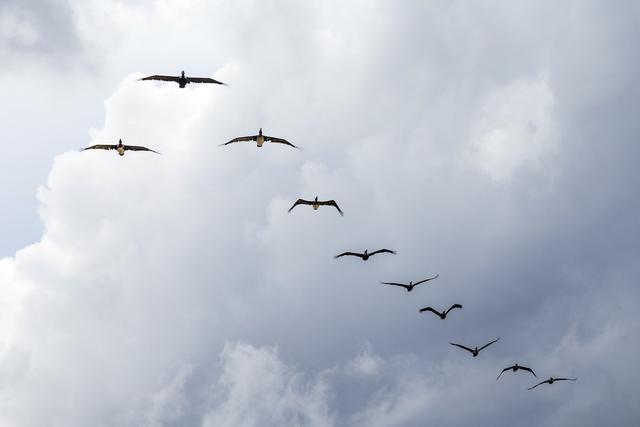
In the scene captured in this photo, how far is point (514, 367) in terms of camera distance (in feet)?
452

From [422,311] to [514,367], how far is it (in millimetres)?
27979

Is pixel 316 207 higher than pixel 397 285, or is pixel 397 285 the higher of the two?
pixel 316 207

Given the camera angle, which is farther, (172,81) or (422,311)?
(422,311)

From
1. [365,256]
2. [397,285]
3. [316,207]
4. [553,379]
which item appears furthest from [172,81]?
[553,379]

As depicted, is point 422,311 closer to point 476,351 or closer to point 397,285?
point 397,285

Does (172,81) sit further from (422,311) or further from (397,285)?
(422,311)

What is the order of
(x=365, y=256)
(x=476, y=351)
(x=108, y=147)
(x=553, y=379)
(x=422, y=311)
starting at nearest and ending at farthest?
1. (x=108, y=147)
2. (x=365, y=256)
3. (x=422, y=311)
4. (x=476, y=351)
5. (x=553, y=379)

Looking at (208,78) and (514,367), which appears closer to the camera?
(208,78)

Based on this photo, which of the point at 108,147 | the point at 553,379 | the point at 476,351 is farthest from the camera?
the point at 553,379

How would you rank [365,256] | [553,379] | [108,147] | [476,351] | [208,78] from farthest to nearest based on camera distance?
[553,379] → [476,351] → [365,256] → [108,147] → [208,78]

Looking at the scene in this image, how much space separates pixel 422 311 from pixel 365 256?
1660cm

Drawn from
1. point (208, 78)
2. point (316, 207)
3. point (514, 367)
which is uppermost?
point (208, 78)

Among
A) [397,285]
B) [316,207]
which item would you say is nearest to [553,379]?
[397,285]

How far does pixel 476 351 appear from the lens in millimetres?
137875
